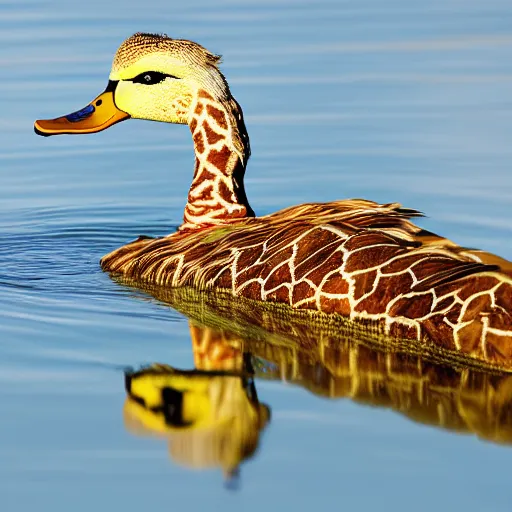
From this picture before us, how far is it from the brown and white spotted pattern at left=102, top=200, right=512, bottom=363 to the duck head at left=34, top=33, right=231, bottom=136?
86 centimetres

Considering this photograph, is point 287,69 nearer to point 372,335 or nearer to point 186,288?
point 186,288

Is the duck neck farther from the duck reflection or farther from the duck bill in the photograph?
the duck reflection

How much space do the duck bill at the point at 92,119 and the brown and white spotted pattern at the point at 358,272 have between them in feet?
3.30

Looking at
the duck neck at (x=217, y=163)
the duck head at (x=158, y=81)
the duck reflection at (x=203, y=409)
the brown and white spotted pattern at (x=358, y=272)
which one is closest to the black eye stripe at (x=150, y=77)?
the duck head at (x=158, y=81)

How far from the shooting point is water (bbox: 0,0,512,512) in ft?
20.0

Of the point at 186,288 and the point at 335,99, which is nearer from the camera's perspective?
the point at 186,288

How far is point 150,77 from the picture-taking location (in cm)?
983

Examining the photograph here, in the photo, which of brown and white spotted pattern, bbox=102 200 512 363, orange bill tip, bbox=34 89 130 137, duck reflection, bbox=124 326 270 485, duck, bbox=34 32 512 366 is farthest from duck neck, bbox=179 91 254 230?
duck reflection, bbox=124 326 270 485

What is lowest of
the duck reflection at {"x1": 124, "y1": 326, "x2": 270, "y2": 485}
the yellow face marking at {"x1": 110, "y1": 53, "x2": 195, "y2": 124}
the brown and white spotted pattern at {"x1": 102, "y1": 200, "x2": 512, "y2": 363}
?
the duck reflection at {"x1": 124, "y1": 326, "x2": 270, "y2": 485}

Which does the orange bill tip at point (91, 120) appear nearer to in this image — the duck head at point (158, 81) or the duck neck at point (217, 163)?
the duck head at point (158, 81)

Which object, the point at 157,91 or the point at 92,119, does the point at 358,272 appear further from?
the point at 92,119

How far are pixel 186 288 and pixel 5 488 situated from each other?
3.31 meters

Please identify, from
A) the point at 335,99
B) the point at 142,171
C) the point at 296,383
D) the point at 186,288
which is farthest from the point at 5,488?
the point at 335,99

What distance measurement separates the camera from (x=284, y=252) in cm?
849
